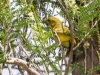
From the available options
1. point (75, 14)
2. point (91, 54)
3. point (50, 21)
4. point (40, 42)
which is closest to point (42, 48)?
point (40, 42)

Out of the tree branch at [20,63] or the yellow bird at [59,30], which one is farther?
the yellow bird at [59,30]

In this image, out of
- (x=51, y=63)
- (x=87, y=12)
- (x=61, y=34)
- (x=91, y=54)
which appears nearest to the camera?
(x=87, y=12)

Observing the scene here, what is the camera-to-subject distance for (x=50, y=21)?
2.93 feet

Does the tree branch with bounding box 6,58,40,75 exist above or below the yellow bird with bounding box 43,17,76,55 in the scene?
below

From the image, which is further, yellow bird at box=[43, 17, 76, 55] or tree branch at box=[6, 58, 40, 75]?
yellow bird at box=[43, 17, 76, 55]

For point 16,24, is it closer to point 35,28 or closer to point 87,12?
point 35,28

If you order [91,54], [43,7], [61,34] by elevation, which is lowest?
[91,54]

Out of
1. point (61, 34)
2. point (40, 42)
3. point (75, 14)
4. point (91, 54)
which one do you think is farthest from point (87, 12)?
point (91, 54)

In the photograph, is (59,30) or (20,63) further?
(59,30)

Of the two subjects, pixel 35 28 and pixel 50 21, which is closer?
pixel 35 28

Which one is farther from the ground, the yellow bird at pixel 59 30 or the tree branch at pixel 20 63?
the yellow bird at pixel 59 30

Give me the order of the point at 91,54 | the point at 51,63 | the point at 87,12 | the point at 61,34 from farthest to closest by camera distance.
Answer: the point at 91,54, the point at 61,34, the point at 51,63, the point at 87,12

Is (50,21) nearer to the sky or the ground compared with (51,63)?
nearer to the sky

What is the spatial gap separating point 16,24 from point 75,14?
0.54 ft
